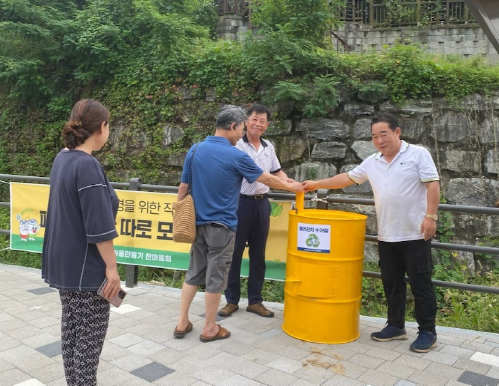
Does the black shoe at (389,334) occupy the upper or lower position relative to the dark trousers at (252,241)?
lower

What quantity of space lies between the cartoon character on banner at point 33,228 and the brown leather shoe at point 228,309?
3088mm

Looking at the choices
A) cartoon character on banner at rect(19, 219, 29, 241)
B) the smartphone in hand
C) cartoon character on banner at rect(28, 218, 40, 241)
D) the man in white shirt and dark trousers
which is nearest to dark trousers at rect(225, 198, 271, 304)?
the man in white shirt and dark trousers

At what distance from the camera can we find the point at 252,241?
4449mm

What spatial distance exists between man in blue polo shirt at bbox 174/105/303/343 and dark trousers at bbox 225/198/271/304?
1.75 feet

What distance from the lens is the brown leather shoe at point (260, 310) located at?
4453 mm

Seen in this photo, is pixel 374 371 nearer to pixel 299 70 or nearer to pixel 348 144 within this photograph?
pixel 348 144

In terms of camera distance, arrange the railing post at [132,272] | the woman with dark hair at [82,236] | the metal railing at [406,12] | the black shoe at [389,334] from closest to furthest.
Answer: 1. the woman with dark hair at [82,236]
2. the black shoe at [389,334]
3. the railing post at [132,272]
4. the metal railing at [406,12]

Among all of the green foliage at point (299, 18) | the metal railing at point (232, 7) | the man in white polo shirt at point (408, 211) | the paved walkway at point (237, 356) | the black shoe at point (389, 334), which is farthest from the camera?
the metal railing at point (232, 7)

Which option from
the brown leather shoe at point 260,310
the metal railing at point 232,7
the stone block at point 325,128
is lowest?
the brown leather shoe at point 260,310

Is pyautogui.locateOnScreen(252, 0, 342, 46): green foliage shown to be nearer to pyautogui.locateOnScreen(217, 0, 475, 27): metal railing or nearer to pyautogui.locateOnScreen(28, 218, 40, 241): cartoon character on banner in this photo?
pyautogui.locateOnScreen(217, 0, 475, 27): metal railing

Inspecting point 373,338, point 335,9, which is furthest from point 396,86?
point 373,338

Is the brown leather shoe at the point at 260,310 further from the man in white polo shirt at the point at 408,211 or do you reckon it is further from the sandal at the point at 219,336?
the man in white polo shirt at the point at 408,211

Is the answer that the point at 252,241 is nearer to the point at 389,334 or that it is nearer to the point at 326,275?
the point at 326,275

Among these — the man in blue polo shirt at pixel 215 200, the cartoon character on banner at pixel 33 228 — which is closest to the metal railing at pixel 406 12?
the cartoon character on banner at pixel 33 228
